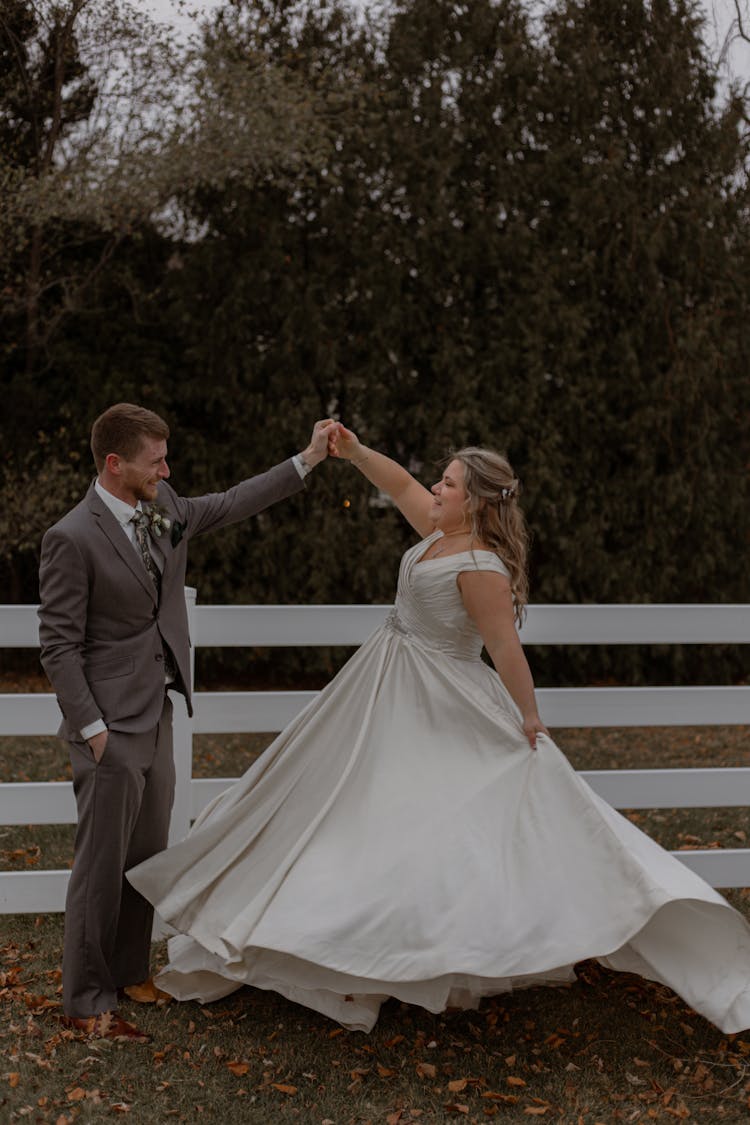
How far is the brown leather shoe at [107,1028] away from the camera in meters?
3.96

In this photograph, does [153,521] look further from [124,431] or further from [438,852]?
[438,852]

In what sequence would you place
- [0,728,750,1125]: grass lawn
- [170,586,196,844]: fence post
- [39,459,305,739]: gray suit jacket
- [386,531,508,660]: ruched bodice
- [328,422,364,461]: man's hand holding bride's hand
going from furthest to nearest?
[170,586,196,844]: fence post, [328,422,364,461]: man's hand holding bride's hand, [386,531,508,660]: ruched bodice, [39,459,305,739]: gray suit jacket, [0,728,750,1125]: grass lawn

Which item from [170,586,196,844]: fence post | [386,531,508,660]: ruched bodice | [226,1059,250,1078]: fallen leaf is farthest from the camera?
[170,586,196,844]: fence post

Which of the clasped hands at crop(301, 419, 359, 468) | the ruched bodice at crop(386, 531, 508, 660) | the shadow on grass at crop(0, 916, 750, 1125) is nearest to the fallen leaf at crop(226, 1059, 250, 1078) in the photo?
the shadow on grass at crop(0, 916, 750, 1125)

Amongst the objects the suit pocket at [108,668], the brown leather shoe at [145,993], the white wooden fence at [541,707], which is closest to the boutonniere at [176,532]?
the suit pocket at [108,668]

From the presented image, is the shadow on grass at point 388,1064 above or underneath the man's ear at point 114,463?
underneath

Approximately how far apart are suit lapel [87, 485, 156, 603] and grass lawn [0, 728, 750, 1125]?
5.11 ft

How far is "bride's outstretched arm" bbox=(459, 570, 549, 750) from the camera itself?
400 centimetres

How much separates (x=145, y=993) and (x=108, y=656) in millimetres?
1267

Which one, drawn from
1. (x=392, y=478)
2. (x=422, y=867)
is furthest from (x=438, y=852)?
(x=392, y=478)

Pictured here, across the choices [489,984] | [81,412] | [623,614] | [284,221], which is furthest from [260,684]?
[489,984]

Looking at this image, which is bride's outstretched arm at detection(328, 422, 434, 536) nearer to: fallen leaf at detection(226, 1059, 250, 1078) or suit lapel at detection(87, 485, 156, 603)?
suit lapel at detection(87, 485, 156, 603)

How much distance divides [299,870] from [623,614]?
2.08 meters

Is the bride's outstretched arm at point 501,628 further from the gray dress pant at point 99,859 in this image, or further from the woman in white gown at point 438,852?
the gray dress pant at point 99,859
